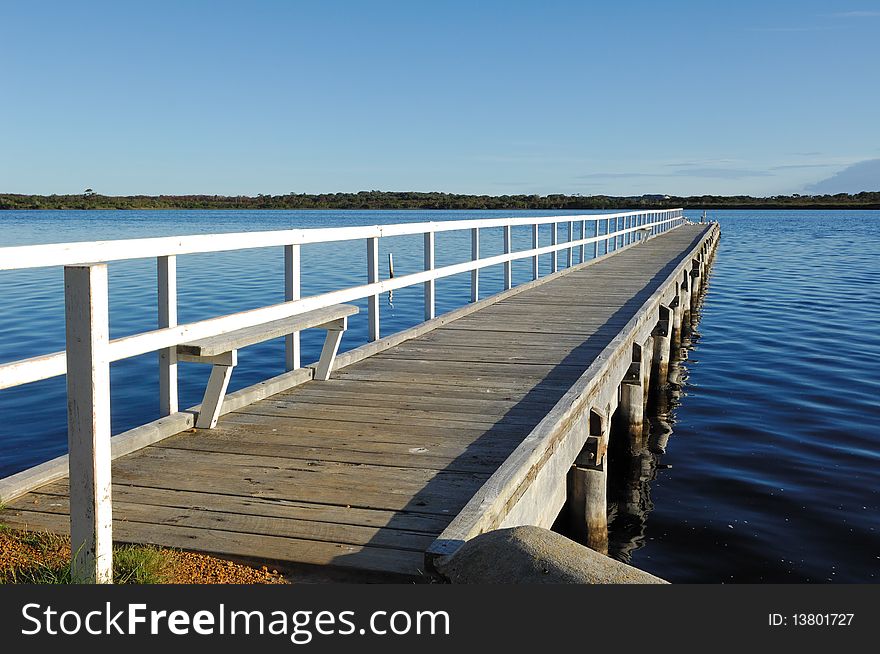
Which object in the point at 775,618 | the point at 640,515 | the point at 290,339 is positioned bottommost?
the point at 640,515

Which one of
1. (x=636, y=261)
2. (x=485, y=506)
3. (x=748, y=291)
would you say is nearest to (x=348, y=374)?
(x=485, y=506)

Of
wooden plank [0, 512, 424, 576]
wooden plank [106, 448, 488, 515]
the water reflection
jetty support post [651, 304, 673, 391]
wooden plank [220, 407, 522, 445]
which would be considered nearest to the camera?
wooden plank [0, 512, 424, 576]

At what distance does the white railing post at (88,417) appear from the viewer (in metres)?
2.91

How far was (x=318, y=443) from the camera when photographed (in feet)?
16.6

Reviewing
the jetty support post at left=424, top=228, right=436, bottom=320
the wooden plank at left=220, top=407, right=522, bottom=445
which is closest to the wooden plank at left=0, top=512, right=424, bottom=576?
the wooden plank at left=220, top=407, right=522, bottom=445

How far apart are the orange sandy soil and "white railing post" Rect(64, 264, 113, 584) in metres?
0.20

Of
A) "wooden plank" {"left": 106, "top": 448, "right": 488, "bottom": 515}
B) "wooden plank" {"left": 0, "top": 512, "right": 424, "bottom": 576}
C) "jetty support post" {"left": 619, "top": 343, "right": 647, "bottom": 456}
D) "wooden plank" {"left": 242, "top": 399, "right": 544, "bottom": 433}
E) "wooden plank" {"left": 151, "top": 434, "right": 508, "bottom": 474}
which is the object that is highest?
"wooden plank" {"left": 242, "top": 399, "right": 544, "bottom": 433}

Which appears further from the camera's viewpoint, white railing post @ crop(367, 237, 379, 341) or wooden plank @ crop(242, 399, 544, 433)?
white railing post @ crop(367, 237, 379, 341)

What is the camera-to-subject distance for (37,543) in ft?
11.6

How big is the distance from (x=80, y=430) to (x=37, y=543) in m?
0.87

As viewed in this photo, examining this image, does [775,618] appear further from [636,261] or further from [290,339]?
[636,261]

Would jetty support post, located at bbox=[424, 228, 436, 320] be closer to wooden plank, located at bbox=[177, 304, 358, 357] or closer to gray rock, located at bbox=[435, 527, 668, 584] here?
wooden plank, located at bbox=[177, 304, 358, 357]

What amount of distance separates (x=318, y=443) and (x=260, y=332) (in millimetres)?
801

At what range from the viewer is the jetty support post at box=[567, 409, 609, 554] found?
5.89 m
